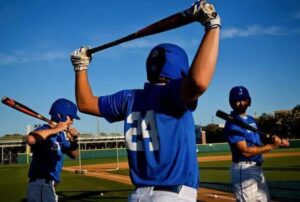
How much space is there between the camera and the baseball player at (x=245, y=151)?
5.18 metres

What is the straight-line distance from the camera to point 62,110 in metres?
5.93

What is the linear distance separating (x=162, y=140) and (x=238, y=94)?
133 inches

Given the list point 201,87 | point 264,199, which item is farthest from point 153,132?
point 264,199

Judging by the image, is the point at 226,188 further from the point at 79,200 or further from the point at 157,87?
the point at 157,87

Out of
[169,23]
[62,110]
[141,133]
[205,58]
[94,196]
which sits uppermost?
[169,23]

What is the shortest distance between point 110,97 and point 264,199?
333 cm

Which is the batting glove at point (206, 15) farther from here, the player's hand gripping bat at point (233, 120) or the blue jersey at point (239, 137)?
the blue jersey at point (239, 137)

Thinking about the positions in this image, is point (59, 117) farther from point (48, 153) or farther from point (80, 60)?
point (80, 60)

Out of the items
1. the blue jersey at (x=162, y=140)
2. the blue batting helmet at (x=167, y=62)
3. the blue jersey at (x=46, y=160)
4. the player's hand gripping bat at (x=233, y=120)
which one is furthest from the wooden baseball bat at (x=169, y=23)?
the blue jersey at (x=46, y=160)

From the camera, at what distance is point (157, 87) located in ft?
8.25

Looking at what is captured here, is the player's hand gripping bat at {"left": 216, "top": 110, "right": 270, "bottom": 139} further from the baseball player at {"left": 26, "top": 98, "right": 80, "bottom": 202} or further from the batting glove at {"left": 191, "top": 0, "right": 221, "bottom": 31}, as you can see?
the batting glove at {"left": 191, "top": 0, "right": 221, "bottom": 31}

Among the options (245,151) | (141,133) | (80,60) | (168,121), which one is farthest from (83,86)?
(245,151)

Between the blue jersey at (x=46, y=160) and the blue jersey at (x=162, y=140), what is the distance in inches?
136

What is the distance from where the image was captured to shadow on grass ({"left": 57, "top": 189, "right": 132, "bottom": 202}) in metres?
11.0
